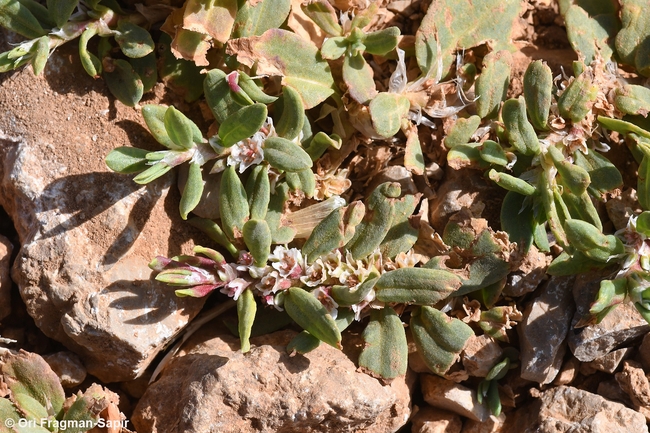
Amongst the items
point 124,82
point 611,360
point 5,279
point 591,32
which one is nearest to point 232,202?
point 124,82

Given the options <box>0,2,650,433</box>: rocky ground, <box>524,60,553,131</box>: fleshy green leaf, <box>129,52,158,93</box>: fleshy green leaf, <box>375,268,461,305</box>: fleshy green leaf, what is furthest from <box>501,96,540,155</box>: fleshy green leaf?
<box>129,52,158,93</box>: fleshy green leaf

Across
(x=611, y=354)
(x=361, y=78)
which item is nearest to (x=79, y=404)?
(x=361, y=78)

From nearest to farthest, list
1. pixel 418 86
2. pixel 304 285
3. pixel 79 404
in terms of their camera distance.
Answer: pixel 79 404 → pixel 304 285 → pixel 418 86

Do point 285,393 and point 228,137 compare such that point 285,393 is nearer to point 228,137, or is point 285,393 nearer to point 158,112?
point 228,137

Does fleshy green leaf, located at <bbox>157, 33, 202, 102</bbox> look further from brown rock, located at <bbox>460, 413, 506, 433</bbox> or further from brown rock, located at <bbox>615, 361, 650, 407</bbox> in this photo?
brown rock, located at <bbox>615, 361, 650, 407</bbox>

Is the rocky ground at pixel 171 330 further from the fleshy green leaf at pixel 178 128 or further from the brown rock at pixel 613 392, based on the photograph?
the fleshy green leaf at pixel 178 128

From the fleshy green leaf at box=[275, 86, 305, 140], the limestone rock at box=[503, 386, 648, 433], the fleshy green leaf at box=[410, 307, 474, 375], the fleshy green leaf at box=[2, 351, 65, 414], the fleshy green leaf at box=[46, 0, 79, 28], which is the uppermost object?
the fleshy green leaf at box=[46, 0, 79, 28]
